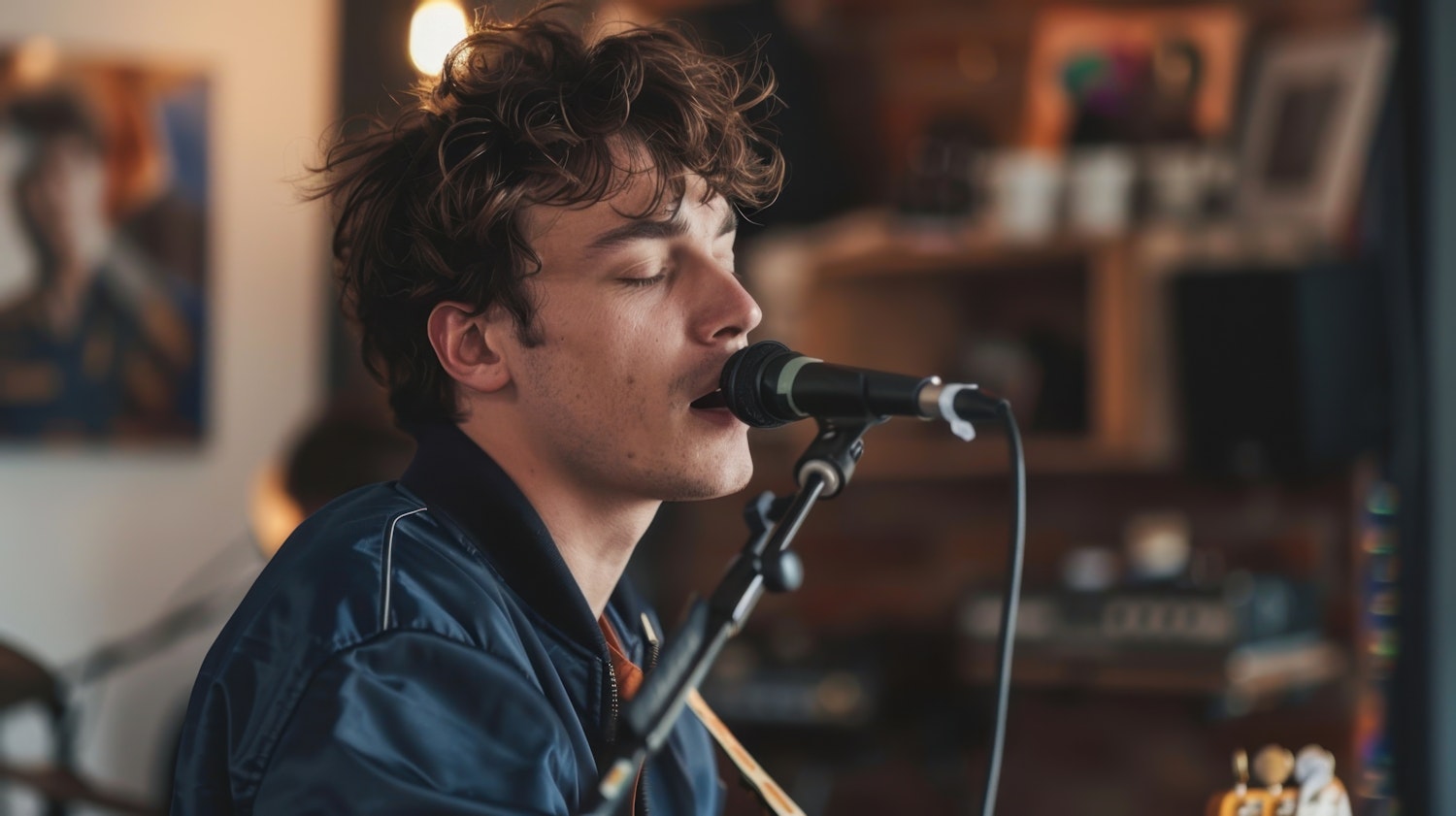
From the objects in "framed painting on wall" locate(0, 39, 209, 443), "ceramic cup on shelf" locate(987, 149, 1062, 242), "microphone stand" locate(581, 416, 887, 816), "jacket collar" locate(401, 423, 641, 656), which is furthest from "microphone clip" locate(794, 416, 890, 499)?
"framed painting on wall" locate(0, 39, 209, 443)

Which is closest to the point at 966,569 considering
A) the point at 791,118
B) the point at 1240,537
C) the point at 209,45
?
the point at 1240,537

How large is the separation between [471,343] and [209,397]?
283 centimetres

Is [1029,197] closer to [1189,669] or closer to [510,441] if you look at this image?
[1189,669]

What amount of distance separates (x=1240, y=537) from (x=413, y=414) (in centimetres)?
235

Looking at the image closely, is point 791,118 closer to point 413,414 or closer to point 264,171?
point 264,171

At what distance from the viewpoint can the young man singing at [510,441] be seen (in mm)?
1018

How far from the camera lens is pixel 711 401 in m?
1.33

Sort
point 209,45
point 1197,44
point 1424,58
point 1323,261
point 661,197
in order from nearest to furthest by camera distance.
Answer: point 661,197 < point 1424,58 < point 1323,261 < point 1197,44 < point 209,45

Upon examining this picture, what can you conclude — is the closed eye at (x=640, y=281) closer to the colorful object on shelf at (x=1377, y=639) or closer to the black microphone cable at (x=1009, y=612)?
the black microphone cable at (x=1009, y=612)

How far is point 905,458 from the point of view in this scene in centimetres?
338

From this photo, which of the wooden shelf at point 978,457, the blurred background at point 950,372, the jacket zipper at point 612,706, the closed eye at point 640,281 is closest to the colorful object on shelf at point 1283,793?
the jacket zipper at point 612,706

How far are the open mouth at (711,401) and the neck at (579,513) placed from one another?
0.37 feet

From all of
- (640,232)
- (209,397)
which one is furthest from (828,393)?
(209,397)

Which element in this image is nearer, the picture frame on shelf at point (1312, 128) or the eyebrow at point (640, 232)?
the eyebrow at point (640, 232)
